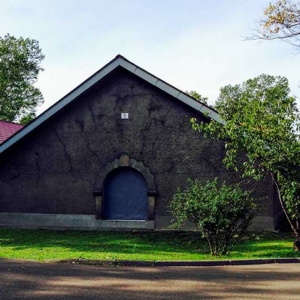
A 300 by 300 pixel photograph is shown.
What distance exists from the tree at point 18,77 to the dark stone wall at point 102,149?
3864 centimetres

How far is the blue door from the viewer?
16.4 meters

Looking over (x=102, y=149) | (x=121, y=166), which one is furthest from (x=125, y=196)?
(x=102, y=149)

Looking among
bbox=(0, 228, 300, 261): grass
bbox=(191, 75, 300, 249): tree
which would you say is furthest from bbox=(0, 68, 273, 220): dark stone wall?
bbox=(191, 75, 300, 249): tree

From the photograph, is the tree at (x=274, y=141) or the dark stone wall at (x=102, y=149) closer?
the tree at (x=274, y=141)

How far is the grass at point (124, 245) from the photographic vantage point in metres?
10.9

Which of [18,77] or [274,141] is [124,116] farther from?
[18,77]

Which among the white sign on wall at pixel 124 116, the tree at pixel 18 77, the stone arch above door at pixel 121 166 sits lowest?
the stone arch above door at pixel 121 166

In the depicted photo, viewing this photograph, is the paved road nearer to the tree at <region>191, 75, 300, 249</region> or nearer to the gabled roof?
the tree at <region>191, 75, 300, 249</region>

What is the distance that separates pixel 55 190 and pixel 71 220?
134 centimetres

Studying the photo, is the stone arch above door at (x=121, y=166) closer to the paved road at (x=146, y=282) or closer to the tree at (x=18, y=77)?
the paved road at (x=146, y=282)

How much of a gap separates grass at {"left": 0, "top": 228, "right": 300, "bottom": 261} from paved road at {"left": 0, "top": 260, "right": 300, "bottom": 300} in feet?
3.91

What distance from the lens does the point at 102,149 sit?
54.9 ft

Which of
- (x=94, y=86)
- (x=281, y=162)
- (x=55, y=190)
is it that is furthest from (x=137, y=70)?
(x=281, y=162)

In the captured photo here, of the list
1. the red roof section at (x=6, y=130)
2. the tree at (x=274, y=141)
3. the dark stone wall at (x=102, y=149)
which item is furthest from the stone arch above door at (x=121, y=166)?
the red roof section at (x=6, y=130)
